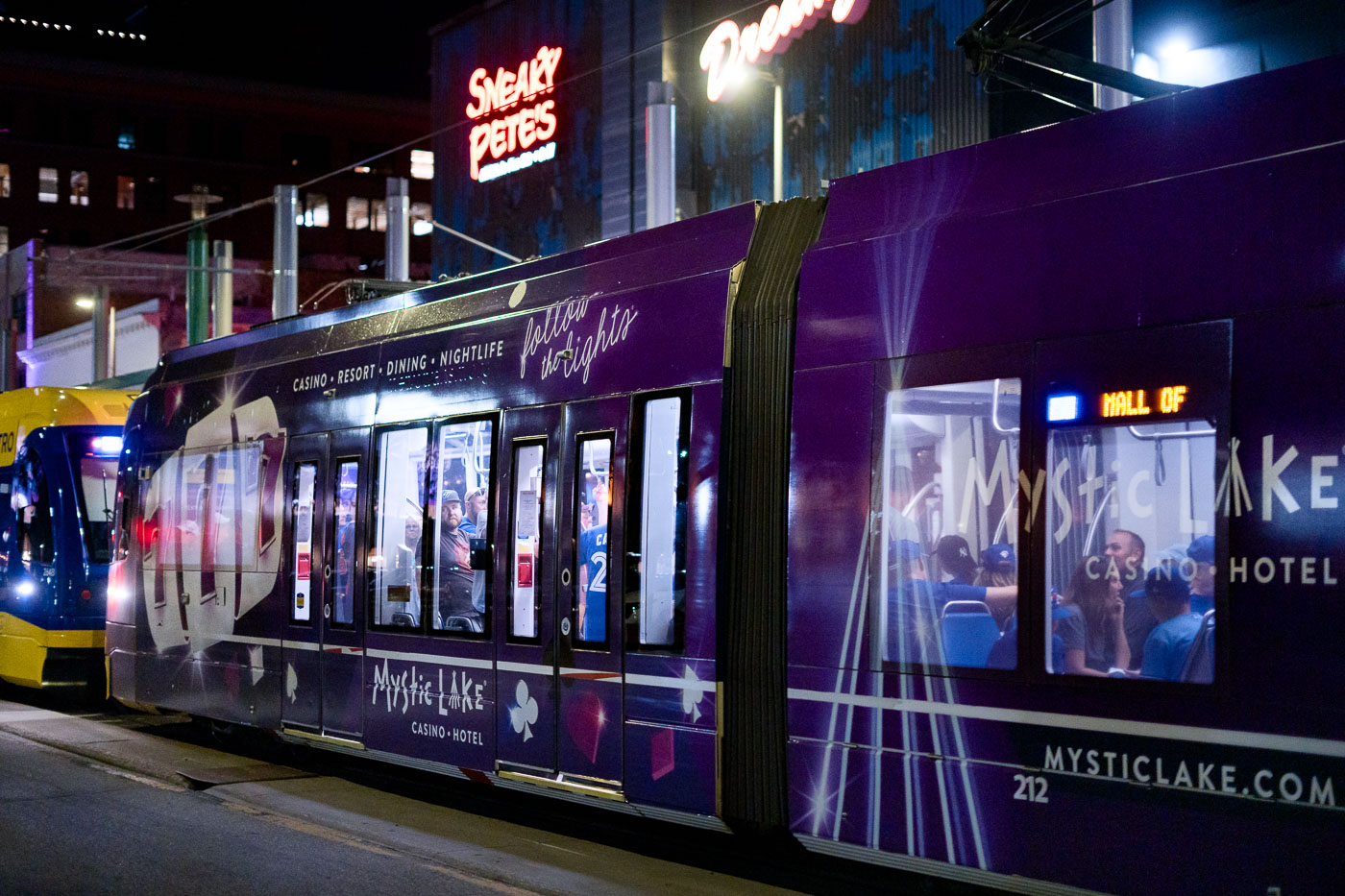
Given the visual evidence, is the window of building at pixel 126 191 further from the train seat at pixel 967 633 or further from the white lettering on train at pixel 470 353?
the train seat at pixel 967 633

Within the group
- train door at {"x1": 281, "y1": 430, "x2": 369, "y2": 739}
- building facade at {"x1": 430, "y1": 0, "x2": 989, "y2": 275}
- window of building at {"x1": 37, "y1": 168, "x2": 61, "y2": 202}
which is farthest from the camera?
window of building at {"x1": 37, "y1": 168, "x2": 61, "y2": 202}

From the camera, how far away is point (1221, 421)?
5.49m

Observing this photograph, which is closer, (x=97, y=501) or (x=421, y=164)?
(x=97, y=501)

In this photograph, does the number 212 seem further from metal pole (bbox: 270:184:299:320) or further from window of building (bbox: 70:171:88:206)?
window of building (bbox: 70:171:88:206)

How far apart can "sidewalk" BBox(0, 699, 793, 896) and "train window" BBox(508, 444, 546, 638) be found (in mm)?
1325

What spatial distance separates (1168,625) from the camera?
558cm

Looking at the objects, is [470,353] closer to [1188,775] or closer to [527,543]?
[527,543]

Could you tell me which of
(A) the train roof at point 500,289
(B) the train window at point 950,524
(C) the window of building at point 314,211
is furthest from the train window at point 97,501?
(C) the window of building at point 314,211

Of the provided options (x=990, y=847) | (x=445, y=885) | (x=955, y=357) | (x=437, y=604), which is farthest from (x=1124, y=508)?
(x=437, y=604)

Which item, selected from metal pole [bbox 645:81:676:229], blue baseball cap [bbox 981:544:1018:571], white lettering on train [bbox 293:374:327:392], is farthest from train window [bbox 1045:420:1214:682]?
metal pole [bbox 645:81:676:229]

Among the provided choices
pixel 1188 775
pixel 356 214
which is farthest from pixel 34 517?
pixel 356 214

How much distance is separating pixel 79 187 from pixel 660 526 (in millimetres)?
72516

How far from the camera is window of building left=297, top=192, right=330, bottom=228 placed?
75562 millimetres

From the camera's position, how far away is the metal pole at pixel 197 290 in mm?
30469
